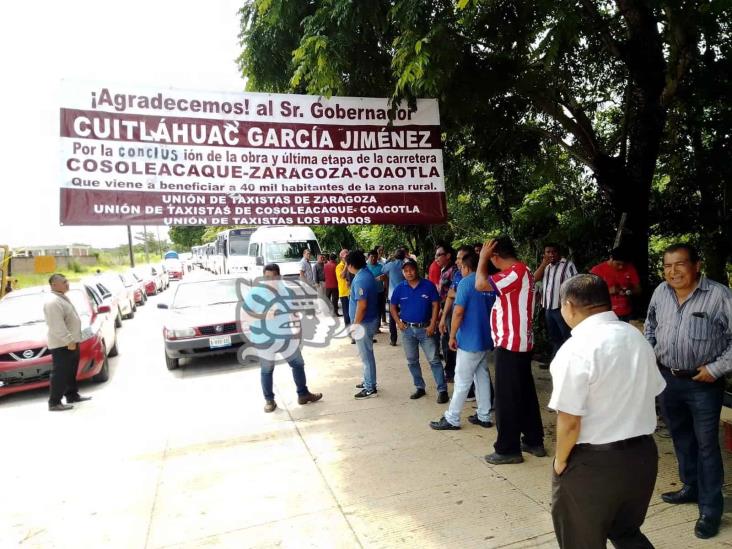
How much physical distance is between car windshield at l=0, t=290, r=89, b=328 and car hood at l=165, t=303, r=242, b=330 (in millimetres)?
1351

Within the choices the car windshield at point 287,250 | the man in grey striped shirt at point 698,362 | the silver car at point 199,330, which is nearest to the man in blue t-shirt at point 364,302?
the silver car at point 199,330

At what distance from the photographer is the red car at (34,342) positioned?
6.33m

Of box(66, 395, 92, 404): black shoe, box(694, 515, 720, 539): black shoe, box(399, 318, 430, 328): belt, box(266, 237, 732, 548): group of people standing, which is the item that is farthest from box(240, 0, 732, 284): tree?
box(66, 395, 92, 404): black shoe

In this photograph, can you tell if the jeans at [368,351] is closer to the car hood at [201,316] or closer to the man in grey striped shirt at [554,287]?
the man in grey striped shirt at [554,287]

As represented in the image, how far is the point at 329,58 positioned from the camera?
4266 mm

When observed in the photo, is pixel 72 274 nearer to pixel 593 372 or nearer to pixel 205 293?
pixel 205 293

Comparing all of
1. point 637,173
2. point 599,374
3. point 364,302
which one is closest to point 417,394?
point 364,302

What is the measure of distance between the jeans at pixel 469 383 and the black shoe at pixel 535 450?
2.03 ft

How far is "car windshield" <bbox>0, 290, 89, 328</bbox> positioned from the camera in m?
7.14

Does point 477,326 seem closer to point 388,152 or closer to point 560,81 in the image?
point 388,152

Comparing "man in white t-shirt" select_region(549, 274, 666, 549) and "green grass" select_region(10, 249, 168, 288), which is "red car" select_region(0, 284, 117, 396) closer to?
"man in white t-shirt" select_region(549, 274, 666, 549)

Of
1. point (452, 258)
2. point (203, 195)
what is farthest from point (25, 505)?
point (452, 258)

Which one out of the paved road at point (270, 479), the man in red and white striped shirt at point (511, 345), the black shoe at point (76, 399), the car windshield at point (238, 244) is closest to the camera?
the paved road at point (270, 479)

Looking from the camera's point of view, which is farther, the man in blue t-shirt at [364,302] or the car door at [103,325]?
the car door at [103,325]
